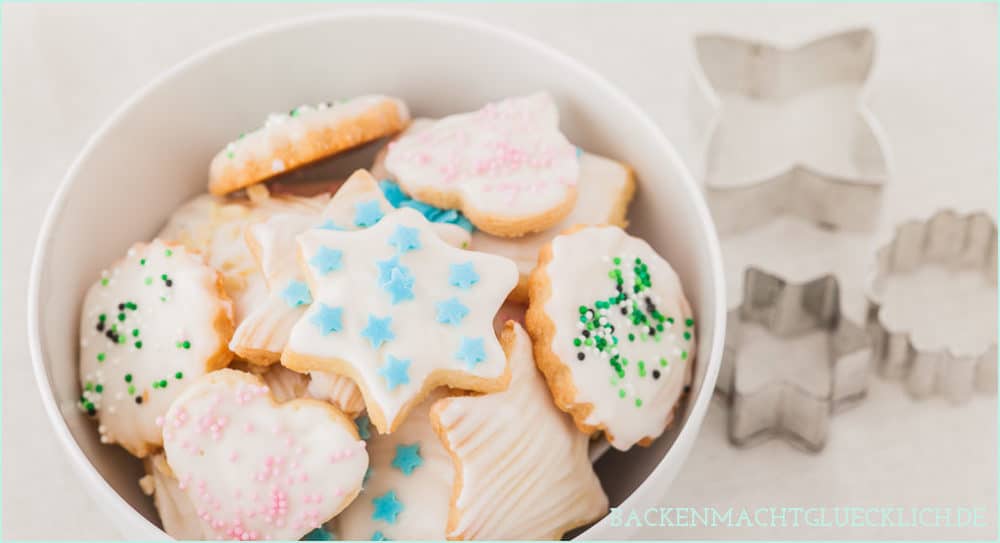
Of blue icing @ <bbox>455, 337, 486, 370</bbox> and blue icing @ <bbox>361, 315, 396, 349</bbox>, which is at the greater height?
blue icing @ <bbox>361, 315, 396, 349</bbox>

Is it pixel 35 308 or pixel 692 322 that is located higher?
pixel 35 308

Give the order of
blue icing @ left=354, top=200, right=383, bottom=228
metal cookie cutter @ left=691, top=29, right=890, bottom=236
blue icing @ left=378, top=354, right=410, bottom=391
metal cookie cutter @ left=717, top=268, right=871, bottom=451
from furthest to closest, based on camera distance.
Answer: metal cookie cutter @ left=691, top=29, right=890, bottom=236 < metal cookie cutter @ left=717, top=268, right=871, bottom=451 < blue icing @ left=354, top=200, right=383, bottom=228 < blue icing @ left=378, top=354, right=410, bottom=391

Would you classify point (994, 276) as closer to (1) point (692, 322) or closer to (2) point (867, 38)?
(2) point (867, 38)

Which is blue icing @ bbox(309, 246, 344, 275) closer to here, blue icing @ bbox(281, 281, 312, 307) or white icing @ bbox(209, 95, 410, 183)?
blue icing @ bbox(281, 281, 312, 307)

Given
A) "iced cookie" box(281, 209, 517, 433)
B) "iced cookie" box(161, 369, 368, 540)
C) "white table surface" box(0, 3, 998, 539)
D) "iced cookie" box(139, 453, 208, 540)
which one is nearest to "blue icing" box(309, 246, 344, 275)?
"iced cookie" box(281, 209, 517, 433)

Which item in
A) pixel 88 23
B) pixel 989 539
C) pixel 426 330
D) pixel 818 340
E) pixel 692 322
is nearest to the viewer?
pixel 426 330

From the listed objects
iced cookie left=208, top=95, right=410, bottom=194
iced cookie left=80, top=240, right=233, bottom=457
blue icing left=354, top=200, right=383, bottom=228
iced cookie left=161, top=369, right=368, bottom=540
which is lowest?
iced cookie left=161, top=369, right=368, bottom=540

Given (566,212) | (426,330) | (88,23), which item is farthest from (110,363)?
(88,23)
